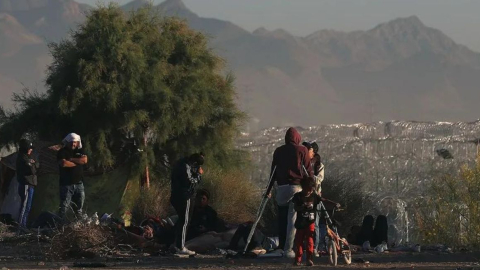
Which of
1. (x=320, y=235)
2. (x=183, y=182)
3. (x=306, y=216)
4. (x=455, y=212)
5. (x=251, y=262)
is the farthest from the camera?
(x=455, y=212)

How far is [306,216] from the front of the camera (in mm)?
16109

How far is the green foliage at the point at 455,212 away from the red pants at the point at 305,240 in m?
4.01

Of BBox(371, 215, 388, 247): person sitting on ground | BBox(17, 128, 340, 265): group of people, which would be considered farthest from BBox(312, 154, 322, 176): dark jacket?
BBox(371, 215, 388, 247): person sitting on ground

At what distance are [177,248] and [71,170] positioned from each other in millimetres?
2449

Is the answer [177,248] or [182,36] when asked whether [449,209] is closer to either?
[177,248]

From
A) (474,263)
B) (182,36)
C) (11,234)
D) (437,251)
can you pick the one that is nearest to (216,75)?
(182,36)

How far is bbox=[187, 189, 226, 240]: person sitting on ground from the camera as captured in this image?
1952 centimetres

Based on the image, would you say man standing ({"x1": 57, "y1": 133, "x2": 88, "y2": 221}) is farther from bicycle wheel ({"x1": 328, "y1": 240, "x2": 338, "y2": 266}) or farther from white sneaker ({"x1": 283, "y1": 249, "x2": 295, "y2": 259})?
bicycle wheel ({"x1": 328, "y1": 240, "x2": 338, "y2": 266})

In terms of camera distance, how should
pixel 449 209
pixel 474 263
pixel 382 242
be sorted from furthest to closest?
pixel 449 209
pixel 382 242
pixel 474 263

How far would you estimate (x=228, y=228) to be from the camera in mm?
19859

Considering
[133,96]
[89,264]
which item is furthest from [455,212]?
[133,96]

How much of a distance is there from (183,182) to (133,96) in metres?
12.4

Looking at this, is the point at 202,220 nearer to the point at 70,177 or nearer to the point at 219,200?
the point at 70,177

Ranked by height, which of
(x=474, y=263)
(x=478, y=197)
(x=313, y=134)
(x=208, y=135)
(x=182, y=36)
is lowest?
(x=474, y=263)
